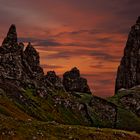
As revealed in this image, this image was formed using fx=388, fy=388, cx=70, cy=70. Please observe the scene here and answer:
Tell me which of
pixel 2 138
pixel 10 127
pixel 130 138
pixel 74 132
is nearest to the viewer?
pixel 2 138

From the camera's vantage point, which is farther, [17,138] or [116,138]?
[116,138]

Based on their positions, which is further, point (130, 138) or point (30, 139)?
point (130, 138)

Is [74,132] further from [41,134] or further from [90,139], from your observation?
[41,134]

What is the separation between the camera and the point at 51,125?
228 ft

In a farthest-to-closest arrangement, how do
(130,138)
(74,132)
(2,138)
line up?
(130,138) < (74,132) < (2,138)

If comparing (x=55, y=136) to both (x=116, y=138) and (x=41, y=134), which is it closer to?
(x=41, y=134)

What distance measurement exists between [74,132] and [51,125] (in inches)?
184

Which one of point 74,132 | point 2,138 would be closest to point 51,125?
point 74,132

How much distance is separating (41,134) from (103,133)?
13.6 metres

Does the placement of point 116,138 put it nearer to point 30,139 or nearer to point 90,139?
point 90,139

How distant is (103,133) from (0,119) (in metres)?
18.8

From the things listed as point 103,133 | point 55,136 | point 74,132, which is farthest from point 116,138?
point 55,136

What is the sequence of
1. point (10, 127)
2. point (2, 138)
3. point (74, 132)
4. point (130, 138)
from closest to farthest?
point (2, 138) < point (10, 127) < point (74, 132) < point (130, 138)

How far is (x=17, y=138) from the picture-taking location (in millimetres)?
58750
